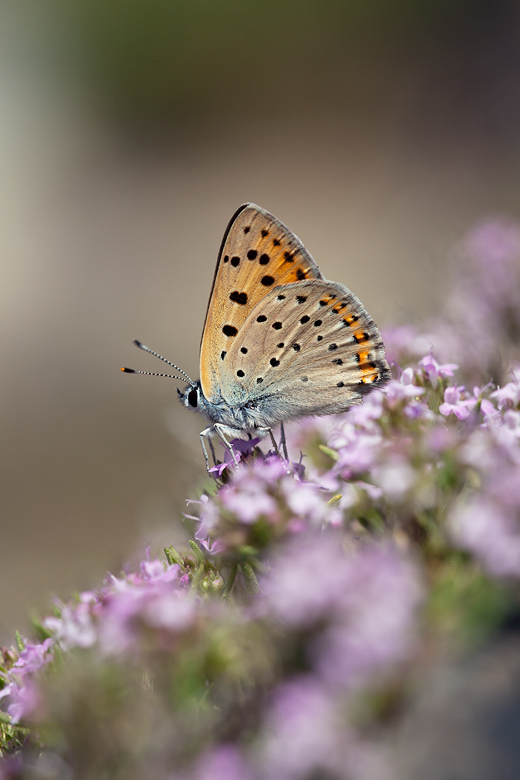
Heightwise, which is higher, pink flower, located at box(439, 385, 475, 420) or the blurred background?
the blurred background

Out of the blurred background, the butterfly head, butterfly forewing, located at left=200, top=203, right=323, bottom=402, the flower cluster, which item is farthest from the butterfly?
the blurred background

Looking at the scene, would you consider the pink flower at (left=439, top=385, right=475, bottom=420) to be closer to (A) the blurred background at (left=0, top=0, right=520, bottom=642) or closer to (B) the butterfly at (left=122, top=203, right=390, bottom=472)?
(B) the butterfly at (left=122, top=203, right=390, bottom=472)

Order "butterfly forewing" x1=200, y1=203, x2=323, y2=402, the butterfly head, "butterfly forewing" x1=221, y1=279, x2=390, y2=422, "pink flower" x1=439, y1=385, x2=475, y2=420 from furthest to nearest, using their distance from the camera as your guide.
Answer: the butterfly head
"butterfly forewing" x1=200, y1=203, x2=323, y2=402
"butterfly forewing" x1=221, y1=279, x2=390, y2=422
"pink flower" x1=439, y1=385, x2=475, y2=420

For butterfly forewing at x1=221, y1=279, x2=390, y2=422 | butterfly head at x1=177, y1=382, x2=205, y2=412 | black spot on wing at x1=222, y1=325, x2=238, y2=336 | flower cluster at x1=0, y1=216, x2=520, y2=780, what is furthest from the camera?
butterfly head at x1=177, y1=382, x2=205, y2=412

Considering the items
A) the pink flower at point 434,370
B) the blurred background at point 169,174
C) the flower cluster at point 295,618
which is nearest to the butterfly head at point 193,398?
the flower cluster at point 295,618

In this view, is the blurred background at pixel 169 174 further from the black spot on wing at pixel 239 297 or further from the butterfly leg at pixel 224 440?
the black spot on wing at pixel 239 297

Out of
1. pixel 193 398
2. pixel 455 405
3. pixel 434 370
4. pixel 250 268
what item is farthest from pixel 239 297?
pixel 455 405
